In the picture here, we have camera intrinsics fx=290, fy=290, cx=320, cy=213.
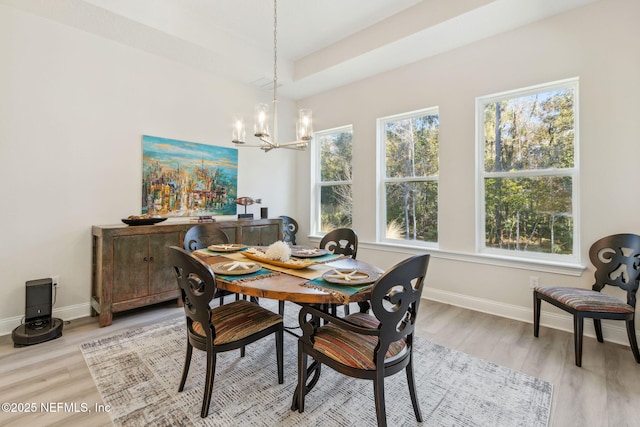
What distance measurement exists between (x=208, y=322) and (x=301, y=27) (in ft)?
11.2

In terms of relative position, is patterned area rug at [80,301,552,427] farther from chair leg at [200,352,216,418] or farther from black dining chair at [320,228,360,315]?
black dining chair at [320,228,360,315]

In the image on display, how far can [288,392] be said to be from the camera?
1871mm

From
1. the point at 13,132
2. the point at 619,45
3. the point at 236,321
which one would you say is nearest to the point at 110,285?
the point at 13,132

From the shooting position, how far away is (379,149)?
13.8 feet

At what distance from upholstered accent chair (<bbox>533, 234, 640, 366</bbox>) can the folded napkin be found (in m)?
1.80

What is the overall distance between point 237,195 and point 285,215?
1.02 metres

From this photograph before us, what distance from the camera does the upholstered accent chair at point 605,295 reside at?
2154mm

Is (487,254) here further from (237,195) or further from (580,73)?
(237,195)

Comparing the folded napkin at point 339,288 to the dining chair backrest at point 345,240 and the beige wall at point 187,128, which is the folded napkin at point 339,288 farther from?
the beige wall at point 187,128

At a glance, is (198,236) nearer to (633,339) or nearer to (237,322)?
(237,322)

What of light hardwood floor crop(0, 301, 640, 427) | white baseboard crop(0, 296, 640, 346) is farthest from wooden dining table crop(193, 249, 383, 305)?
white baseboard crop(0, 296, 640, 346)

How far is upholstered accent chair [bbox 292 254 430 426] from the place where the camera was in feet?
4.45

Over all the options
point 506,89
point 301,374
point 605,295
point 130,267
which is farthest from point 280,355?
point 506,89

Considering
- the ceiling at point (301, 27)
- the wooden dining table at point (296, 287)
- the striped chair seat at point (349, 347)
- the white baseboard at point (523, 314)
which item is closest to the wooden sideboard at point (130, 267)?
the wooden dining table at point (296, 287)
